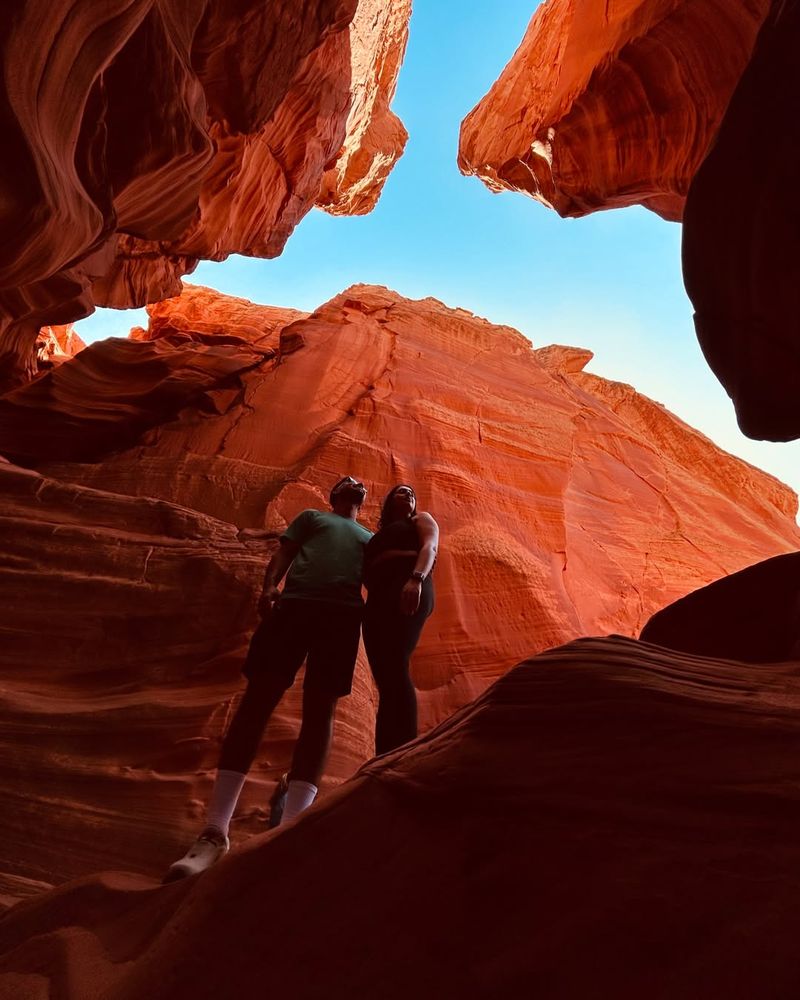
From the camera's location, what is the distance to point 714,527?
51.3 ft

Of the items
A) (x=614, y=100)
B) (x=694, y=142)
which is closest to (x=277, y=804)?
(x=694, y=142)

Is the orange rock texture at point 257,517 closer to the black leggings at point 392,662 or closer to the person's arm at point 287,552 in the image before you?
the black leggings at point 392,662

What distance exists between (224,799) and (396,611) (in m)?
1.41

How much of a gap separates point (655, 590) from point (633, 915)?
11.9 m

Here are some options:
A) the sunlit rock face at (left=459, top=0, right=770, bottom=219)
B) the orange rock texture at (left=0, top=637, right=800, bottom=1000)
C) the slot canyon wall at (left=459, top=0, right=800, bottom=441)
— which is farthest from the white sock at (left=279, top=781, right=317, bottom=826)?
the sunlit rock face at (left=459, top=0, right=770, bottom=219)

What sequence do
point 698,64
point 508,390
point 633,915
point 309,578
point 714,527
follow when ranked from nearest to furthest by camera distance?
point 633,915, point 309,578, point 698,64, point 508,390, point 714,527

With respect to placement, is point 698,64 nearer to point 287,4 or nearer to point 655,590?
point 287,4

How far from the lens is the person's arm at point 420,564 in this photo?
4.78m

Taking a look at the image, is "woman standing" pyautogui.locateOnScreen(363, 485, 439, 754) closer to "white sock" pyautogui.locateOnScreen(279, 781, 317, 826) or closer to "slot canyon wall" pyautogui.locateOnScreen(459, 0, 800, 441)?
"white sock" pyautogui.locateOnScreen(279, 781, 317, 826)

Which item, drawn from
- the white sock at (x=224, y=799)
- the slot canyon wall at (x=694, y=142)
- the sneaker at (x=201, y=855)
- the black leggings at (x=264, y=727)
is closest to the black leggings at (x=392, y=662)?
the black leggings at (x=264, y=727)

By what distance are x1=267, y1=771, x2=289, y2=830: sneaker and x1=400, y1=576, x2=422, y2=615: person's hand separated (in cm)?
154

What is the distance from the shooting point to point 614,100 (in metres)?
10.6

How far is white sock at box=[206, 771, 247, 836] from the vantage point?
166 inches

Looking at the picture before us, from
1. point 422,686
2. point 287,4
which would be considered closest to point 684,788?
point 422,686
